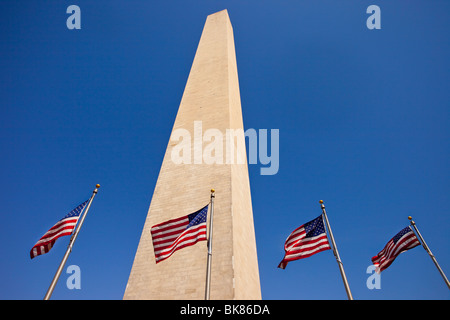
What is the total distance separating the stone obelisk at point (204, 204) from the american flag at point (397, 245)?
5455 mm

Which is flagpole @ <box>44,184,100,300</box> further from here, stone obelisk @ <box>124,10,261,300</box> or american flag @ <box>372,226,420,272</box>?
american flag @ <box>372,226,420,272</box>

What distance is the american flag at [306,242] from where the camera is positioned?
958 cm

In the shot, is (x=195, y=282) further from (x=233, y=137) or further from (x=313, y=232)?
(x=233, y=137)

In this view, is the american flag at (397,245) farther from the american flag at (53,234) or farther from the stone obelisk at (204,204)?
the american flag at (53,234)

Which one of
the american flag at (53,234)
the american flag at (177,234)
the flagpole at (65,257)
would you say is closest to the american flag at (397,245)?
the american flag at (177,234)

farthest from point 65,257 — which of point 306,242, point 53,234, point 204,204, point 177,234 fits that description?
point 306,242

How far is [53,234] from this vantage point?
957 cm

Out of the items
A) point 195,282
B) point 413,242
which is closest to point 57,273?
point 195,282

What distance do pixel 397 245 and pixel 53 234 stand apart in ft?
41.3

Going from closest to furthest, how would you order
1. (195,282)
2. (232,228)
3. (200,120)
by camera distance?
(195,282) → (232,228) → (200,120)

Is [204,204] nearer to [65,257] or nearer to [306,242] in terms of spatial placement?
[306,242]
